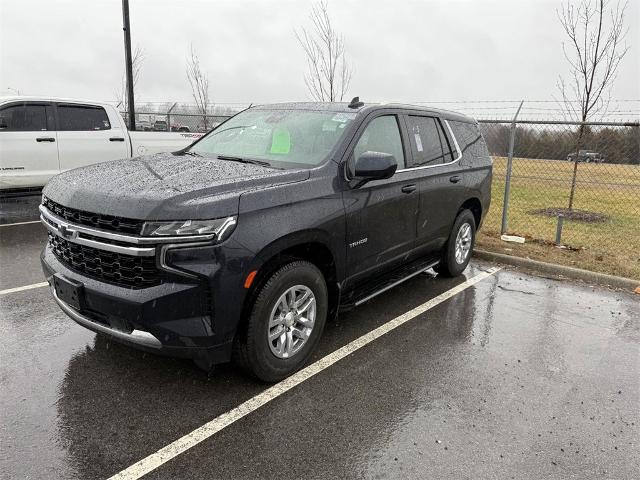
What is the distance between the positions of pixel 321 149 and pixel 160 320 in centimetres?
179

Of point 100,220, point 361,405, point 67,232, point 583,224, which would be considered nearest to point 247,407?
point 361,405

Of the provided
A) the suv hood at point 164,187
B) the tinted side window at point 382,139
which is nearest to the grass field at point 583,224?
the tinted side window at point 382,139

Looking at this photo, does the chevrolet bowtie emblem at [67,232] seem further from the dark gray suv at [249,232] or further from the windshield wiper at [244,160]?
the windshield wiper at [244,160]

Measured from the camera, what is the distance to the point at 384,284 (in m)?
4.32

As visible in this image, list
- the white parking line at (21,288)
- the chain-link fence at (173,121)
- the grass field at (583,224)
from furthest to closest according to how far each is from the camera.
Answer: the chain-link fence at (173,121), the grass field at (583,224), the white parking line at (21,288)

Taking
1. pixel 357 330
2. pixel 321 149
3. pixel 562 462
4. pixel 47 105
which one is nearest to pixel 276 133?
pixel 321 149

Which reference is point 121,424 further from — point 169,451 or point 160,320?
point 160,320

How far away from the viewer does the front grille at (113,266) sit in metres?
2.74

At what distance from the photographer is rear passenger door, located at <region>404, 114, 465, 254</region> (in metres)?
4.59

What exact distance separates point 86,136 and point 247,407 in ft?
24.8

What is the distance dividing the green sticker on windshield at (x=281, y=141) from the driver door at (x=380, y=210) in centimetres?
55

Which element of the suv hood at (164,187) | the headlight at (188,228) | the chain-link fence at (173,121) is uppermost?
the chain-link fence at (173,121)

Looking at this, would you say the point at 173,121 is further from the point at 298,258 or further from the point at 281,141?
the point at 298,258

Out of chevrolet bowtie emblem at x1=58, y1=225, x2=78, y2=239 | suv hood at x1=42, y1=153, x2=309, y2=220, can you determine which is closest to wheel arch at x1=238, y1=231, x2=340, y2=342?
suv hood at x1=42, y1=153, x2=309, y2=220
